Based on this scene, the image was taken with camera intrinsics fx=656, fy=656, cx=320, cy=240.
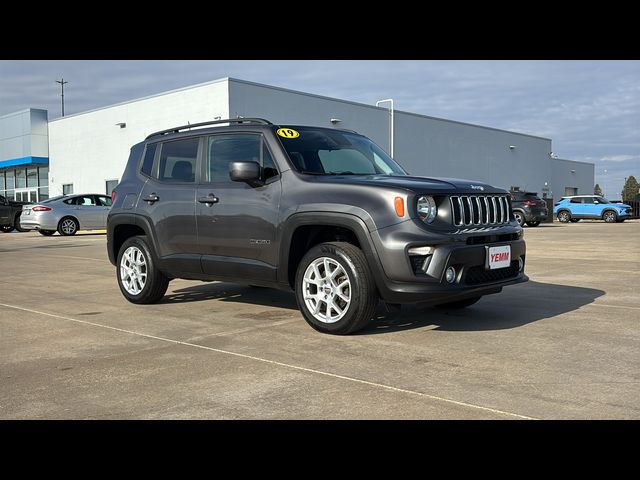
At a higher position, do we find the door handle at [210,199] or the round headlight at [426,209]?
the door handle at [210,199]

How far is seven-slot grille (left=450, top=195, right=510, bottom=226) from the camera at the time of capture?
5.41 m

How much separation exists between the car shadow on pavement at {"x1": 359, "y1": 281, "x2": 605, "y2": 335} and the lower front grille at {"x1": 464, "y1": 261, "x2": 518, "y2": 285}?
44 cm

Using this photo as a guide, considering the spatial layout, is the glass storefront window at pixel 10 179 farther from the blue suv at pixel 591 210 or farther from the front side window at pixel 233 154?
the front side window at pixel 233 154

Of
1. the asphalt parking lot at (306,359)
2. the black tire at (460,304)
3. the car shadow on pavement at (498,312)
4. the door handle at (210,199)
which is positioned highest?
the door handle at (210,199)

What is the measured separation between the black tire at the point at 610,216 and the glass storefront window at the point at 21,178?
37.5m

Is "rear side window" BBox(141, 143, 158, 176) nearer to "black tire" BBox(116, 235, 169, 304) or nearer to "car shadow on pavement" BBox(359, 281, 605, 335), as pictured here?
"black tire" BBox(116, 235, 169, 304)

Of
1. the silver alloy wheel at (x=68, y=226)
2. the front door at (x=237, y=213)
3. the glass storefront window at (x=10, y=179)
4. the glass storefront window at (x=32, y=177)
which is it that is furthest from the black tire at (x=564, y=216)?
the glass storefront window at (x=10, y=179)

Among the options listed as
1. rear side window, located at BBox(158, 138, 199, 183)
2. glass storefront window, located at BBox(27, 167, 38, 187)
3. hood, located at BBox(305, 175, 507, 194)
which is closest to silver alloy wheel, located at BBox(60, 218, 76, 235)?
rear side window, located at BBox(158, 138, 199, 183)

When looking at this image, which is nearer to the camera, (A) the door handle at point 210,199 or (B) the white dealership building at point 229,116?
(A) the door handle at point 210,199

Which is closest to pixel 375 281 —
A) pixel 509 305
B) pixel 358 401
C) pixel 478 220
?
pixel 478 220

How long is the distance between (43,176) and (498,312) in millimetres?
42827

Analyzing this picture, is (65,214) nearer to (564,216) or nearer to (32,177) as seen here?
(32,177)

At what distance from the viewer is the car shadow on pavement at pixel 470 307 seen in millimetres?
5945
